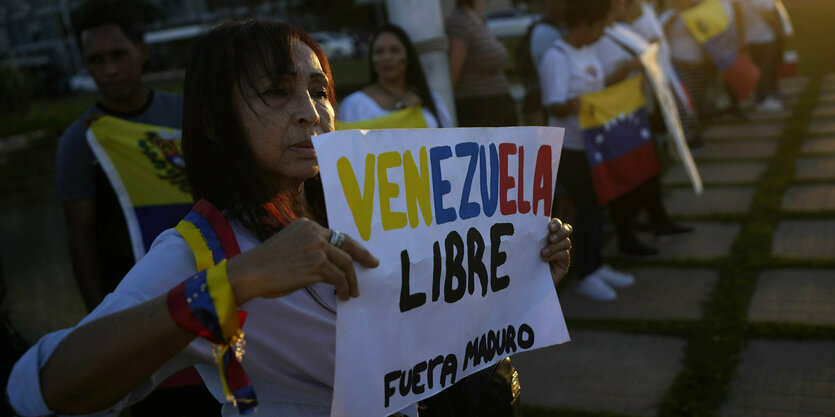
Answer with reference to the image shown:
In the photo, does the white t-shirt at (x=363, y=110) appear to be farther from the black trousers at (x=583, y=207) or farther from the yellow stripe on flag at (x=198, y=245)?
the yellow stripe on flag at (x=198, y=245)

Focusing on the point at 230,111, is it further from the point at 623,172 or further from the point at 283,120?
the point at 623,172

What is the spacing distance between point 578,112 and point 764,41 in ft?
20.1

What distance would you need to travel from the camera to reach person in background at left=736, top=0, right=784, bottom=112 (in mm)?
8602

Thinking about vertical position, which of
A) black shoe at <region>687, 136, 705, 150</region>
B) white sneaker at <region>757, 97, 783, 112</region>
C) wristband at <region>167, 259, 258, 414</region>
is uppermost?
wristband at <region>167, 259, 258, 414</region>

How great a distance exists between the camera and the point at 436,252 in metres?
1.45

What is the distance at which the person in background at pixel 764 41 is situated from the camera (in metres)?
8.60

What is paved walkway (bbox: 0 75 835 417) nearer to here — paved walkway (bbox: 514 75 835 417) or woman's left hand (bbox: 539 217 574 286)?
paved walkway (bbox: 514 75 835 417)

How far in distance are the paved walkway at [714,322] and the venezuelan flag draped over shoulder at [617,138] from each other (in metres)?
0.69

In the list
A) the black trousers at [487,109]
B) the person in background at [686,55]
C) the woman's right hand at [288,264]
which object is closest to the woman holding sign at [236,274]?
the woman's right hand at [288,264]

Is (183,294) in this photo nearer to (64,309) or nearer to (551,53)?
(551,53)

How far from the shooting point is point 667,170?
738 cm

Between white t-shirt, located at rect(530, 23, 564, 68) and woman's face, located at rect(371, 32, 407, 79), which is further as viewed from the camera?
white t-shirt, located at rect(530, 23, 564, 68)

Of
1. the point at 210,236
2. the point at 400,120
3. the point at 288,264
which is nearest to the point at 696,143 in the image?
the point at 400,120

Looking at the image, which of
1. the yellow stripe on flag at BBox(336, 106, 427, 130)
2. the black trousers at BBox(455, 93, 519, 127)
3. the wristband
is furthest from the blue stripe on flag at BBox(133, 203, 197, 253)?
the black trousers at BBox(455, 93, 519, 127)
